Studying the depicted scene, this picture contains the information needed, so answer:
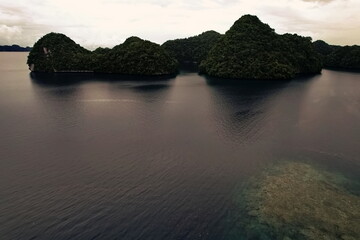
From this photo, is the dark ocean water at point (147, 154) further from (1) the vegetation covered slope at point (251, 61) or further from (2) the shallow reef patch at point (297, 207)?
(1) the vegetation covered slope at point (251, 61)

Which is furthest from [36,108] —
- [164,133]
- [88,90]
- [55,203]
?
[55,203]

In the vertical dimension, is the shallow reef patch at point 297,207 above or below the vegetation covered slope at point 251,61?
below

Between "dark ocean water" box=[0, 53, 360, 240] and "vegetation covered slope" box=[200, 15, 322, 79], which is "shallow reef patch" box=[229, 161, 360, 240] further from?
"vegetation covered slope" box=[200, 15, 322, 79]

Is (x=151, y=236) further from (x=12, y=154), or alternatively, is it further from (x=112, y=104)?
(x=112, y=104)

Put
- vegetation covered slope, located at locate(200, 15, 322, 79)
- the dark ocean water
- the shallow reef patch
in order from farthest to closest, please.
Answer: vegetation covered slope, located at locate(200, 15, 322, 79) → the dark ocean water → the shallow reef patch

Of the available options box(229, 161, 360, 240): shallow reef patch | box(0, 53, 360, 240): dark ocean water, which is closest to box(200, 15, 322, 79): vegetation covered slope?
box(0, 53, 360, 240): dark ocean water

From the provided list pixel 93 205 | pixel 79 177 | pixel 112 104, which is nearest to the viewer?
pixel 93 205

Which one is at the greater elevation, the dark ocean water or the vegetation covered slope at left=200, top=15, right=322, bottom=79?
the vegetation covered slope at left=200, top=15, right=322, bottom=79

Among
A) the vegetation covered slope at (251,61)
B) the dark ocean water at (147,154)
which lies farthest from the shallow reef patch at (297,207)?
the vegetation covered slope at (251,61)

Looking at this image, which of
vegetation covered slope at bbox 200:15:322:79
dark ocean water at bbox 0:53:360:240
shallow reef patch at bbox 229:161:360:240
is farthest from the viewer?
vegetation covered slope at bbox 200:15:322:79
